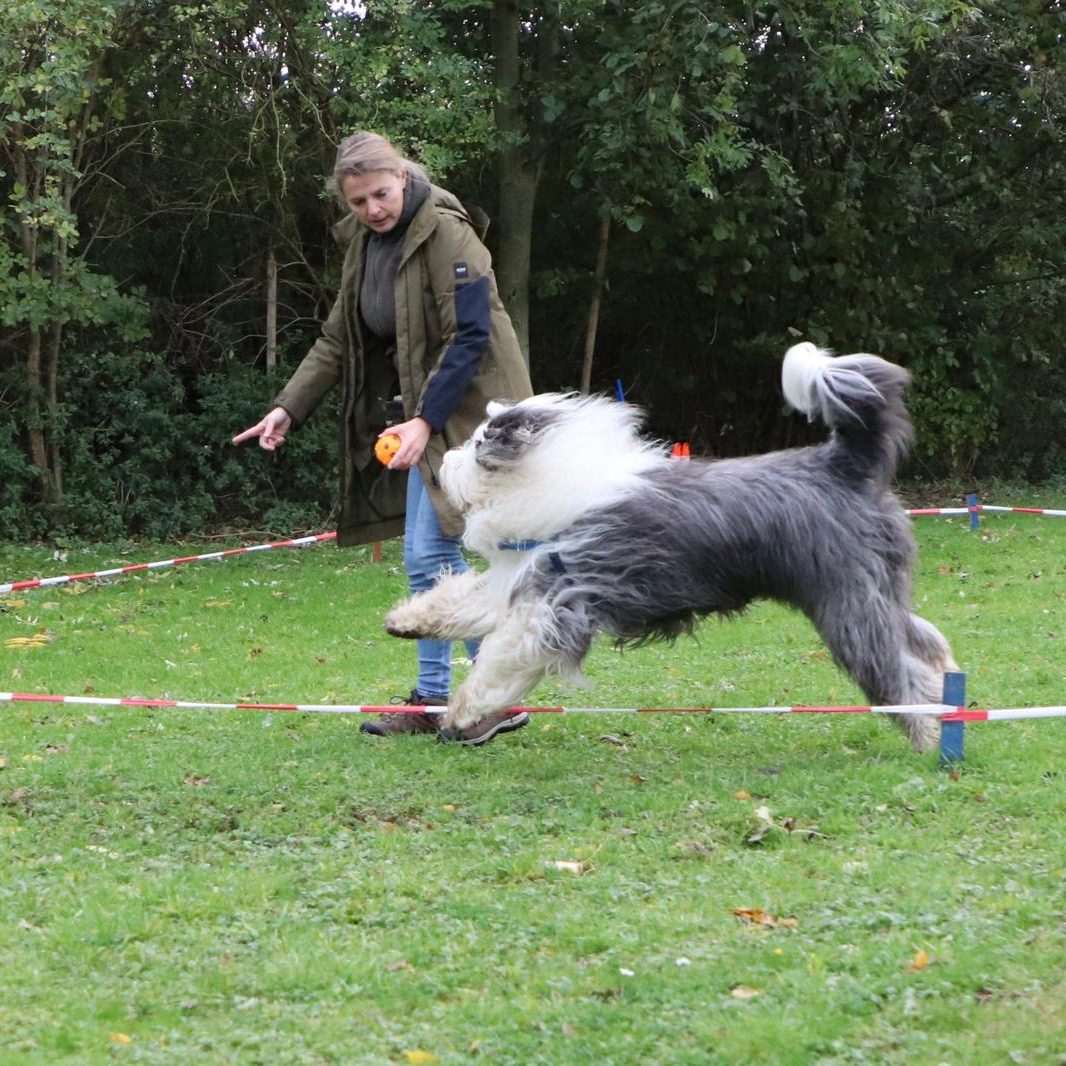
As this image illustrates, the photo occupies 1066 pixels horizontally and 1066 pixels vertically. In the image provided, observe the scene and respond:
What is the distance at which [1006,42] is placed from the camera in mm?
14828

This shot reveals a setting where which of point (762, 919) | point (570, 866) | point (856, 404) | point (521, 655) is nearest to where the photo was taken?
point (762, 919)

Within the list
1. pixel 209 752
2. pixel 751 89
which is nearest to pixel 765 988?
pixel 209 752

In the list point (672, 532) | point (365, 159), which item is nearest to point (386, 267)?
point (365, 159)

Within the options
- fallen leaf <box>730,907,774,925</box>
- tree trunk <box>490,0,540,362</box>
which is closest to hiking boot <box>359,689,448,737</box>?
fallen leaf <box>730,907,774,925</box>

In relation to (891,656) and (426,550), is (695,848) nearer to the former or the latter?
(891,656)

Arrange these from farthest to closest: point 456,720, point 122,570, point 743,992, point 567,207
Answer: point 567,207 → point 122,570 → point 456,720 → point 743,992

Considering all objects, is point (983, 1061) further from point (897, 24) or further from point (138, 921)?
→ point (897, 24)

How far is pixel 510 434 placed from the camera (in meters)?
5.02

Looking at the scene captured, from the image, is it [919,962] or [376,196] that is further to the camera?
[376,196]

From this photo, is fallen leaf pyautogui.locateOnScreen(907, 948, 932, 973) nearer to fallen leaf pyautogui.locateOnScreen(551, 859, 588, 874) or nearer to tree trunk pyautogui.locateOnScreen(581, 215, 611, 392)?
fallen leaf pyautogui.locateOnScreen(551, 859, 588, 874)

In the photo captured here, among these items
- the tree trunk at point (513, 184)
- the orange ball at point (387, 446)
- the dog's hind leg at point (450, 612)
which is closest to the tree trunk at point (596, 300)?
the tree trunk at point (513, 184)

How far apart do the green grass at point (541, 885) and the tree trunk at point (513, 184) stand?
7199 mm

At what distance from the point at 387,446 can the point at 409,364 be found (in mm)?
383

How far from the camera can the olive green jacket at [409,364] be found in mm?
5613
